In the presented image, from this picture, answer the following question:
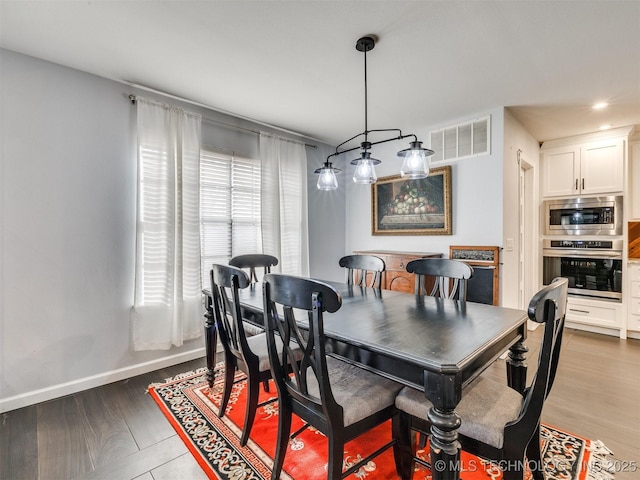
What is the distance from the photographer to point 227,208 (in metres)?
3.27

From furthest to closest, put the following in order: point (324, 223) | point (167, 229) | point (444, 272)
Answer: point (324, 223)
point (167, 229)
point (444, 272)

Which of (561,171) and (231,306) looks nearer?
(231,306)

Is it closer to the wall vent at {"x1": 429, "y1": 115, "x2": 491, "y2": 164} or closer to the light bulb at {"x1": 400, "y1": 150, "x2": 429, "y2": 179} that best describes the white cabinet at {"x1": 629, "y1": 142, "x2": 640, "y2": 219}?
the wall vent at {"x1": 429, "y1": 115, "x2": 491, "y2": 164}

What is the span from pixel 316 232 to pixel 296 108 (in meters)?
1.67

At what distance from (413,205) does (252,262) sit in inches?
83.7

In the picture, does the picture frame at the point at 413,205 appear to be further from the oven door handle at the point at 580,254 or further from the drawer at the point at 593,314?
the drawer at the point at 593,314

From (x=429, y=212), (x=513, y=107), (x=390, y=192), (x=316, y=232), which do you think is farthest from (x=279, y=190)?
(x=513, y=107)

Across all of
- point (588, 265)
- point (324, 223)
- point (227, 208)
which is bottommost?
point (588, 265)

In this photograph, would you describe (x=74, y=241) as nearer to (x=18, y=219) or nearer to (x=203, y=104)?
(x=18, y=219)

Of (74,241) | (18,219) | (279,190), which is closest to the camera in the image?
(18,219)

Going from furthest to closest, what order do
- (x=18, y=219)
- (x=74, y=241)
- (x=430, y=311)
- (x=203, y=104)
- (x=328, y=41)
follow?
(x=203, y=104), (x=74, y=241), (x=18, y=219), (x=328, y=41), (x=430, y=311)

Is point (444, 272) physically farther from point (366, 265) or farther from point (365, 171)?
point (365, 171)

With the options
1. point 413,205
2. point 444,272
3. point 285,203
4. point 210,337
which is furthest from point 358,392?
point 413,205

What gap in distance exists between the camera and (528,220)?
3965 mm
